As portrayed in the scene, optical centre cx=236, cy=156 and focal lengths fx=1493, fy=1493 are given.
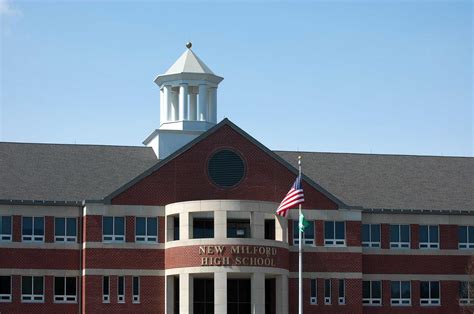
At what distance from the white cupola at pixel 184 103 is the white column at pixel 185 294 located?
473 inches

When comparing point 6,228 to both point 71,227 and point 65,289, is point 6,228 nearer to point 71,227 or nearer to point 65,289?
point 71,227

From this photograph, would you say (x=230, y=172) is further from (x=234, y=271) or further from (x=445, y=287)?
(x=445, y=287)

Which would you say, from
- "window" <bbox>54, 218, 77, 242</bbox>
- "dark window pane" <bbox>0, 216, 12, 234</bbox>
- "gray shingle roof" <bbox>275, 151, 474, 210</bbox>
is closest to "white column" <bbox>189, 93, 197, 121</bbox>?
"gray shingle roof" <bbox>275, 151, 474, 210</bbox>

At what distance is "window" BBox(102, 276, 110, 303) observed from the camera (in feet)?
A: 301

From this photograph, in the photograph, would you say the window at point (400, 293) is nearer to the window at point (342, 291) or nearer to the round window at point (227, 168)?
the window at point (342, 291)

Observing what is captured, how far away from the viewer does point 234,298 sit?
93.4 metres

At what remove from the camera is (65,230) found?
3679 inches

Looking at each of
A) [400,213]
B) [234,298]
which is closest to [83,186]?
[234,298]

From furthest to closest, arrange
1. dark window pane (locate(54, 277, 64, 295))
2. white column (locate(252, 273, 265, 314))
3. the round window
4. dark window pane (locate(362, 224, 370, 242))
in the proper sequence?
1. dark window pane (locate(362, 224, 370, 242))
2. the round window
3. dark window pane (locate(54, 277, 64, 295))
4. white column (locate(252, 273, 265, 314))

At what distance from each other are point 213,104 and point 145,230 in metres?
13.3

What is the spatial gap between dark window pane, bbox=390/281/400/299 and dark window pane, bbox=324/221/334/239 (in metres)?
5.61

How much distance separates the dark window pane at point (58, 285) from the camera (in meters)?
92.8

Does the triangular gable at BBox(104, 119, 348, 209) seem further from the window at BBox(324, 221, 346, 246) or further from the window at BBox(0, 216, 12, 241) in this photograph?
the window at BBox(0, 216, 12, 241)

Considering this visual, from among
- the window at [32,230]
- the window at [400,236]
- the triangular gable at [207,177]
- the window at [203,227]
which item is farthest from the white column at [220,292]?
the window at [400,236]
